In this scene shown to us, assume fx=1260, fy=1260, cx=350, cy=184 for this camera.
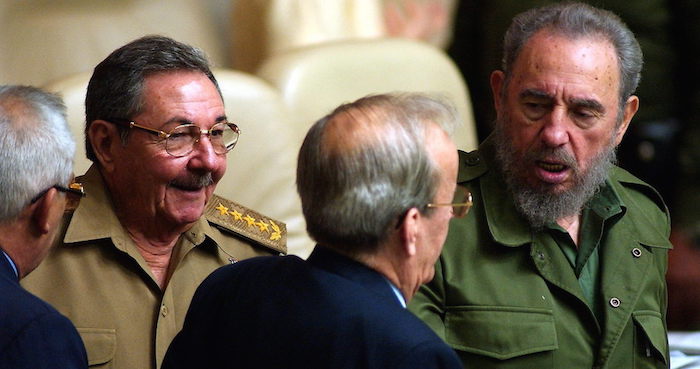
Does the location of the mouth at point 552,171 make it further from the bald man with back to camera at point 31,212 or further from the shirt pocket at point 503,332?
the bald man with back to camera at point 31,212

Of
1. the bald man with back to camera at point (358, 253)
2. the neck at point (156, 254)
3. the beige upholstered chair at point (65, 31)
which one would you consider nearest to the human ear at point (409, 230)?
the bald man with back to camera at point (358, 253)

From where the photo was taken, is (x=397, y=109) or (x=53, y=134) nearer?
(x=397, y=109)

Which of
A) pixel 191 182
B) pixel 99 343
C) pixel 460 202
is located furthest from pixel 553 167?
pixel 99 343

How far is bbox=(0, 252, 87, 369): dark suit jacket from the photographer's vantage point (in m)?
1.90

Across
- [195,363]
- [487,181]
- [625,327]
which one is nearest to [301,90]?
[487,181]

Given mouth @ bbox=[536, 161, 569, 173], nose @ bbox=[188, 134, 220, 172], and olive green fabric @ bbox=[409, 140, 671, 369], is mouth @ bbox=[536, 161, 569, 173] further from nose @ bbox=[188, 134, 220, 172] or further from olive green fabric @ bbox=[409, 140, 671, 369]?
nose @ bbox=[188, 134, 220, 172]

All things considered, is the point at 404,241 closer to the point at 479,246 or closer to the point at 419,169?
the point at 419,169

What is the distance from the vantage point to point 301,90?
393cm

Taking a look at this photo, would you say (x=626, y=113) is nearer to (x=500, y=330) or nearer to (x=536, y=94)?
(x=536, y=94)

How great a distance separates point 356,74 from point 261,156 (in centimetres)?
51

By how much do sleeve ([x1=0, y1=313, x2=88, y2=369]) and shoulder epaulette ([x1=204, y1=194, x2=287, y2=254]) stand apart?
0.76 meters

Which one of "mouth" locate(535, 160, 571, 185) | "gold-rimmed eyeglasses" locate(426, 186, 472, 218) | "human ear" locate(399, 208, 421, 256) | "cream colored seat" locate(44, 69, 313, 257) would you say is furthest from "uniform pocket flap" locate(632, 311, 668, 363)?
"cream colored seat" locate(44, 69, 313, 257)

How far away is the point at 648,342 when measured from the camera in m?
2.55

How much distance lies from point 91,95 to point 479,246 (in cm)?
84
